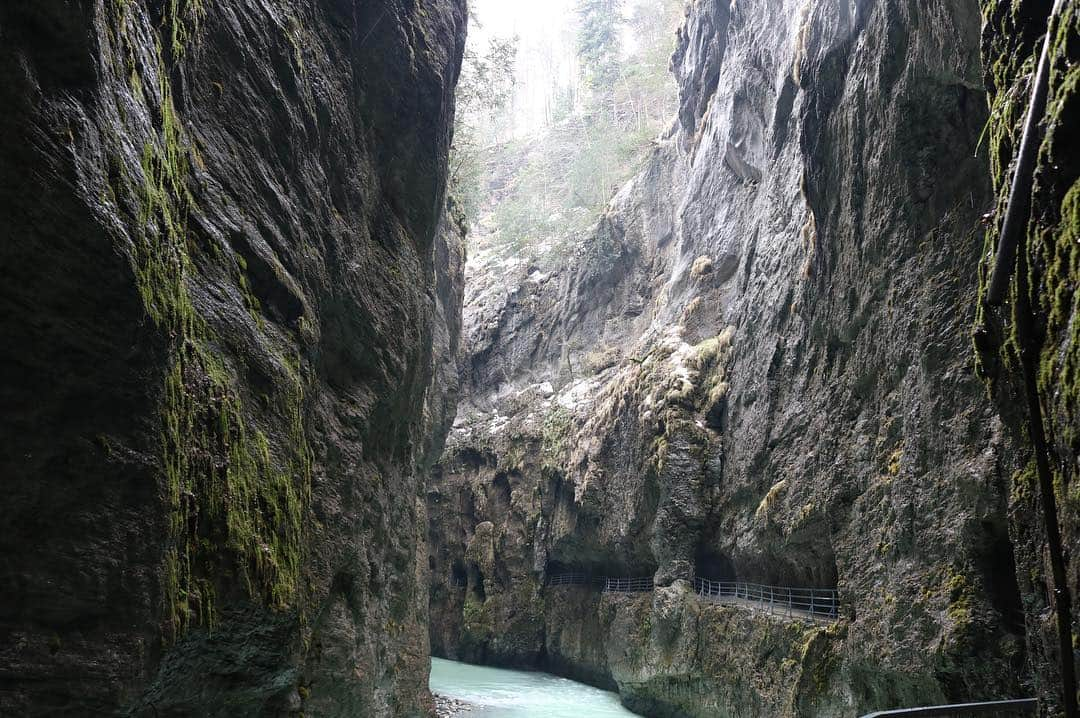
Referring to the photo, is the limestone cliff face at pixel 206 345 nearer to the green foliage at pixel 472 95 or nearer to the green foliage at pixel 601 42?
the green foliage at pixel 472 95

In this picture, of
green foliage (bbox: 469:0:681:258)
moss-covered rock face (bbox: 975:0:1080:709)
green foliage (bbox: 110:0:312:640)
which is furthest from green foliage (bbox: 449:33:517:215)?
moss-covered rock face (bbox: 975:0:1080:709)

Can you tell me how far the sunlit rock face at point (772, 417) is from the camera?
30.2 ft

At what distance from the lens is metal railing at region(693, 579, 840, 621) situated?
12.7 m

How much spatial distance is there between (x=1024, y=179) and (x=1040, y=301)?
2.46 feet

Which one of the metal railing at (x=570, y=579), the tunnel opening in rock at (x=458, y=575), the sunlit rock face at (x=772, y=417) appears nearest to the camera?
the sunlit rock face at (x=772, y=417)

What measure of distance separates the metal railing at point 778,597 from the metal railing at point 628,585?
3200 millimetres

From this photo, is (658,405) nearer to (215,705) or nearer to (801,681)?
(801,681)

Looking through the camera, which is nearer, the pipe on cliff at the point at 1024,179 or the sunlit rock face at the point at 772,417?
the pipe on cliff at the point at 1024,179

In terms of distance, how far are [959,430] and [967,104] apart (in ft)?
14.7

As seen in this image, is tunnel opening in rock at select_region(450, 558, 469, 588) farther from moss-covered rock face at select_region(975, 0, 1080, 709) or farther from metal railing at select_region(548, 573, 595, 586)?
moss-covered rock face at select_region(975, 0, 1080, 709)

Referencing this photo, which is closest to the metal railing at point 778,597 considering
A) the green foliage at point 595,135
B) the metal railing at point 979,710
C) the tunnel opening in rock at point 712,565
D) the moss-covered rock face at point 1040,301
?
the tunnel opening in rock at point 712,565

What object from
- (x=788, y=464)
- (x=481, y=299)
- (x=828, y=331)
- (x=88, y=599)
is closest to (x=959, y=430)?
(x=828, y=331)

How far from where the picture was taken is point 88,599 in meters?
3.98

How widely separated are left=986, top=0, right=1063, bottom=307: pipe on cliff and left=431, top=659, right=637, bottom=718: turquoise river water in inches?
626
